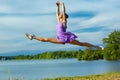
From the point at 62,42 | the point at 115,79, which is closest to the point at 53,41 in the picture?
the point at 62,42

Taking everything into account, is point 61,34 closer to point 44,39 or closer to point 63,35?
A: point 63,35

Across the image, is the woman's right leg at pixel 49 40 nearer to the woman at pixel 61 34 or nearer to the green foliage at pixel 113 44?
the woman at pixel 61 34

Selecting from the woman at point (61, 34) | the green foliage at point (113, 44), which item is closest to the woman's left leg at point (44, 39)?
the woman at point (61, 34)

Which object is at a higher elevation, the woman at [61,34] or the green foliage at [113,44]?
the green foliage at [113,44]

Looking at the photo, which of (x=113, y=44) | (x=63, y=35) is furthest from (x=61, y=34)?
(x=113, y=44)

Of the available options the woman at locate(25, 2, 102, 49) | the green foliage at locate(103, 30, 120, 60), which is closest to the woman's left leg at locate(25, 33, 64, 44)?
the woman at locate(25, 2, 102, 49)

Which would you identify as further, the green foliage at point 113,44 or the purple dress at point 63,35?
the green foliage at point 113,44

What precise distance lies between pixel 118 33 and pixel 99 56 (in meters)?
32.3

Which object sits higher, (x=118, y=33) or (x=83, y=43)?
(x=118, y=33)

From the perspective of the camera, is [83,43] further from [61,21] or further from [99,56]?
[99,56]

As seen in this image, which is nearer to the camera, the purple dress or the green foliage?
the purple dress

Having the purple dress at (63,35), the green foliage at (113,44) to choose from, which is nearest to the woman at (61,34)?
the purple dress at (63,35)

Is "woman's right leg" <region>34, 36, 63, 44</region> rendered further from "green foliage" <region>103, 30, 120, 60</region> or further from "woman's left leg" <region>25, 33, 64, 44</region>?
"green foliage" <region>103, 30, 120, 60</region>

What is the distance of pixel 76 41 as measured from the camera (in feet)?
65.6
